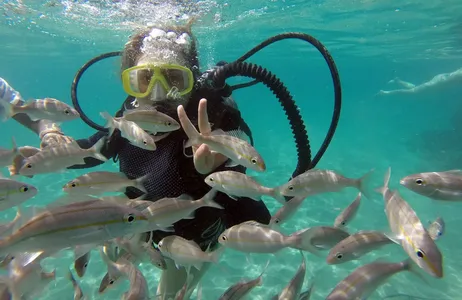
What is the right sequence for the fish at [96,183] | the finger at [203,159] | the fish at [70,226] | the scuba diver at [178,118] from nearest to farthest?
the fish at [70,226] < the fish at [96,183] < the finger at [203,159] < the scuba diver at [178,118]

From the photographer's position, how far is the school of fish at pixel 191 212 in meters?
1.64

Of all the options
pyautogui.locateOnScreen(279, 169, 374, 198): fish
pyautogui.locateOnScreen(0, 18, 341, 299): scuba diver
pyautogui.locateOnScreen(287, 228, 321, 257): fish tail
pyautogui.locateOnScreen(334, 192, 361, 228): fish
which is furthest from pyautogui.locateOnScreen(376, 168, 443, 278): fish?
pyautogui.locateOnScreen(0, 18, 341, 299): scuba diver

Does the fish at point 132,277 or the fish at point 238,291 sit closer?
the fish at point 132,277

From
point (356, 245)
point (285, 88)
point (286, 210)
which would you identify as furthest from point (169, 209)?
point (285, 88)

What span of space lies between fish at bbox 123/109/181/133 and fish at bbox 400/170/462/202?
2031mm

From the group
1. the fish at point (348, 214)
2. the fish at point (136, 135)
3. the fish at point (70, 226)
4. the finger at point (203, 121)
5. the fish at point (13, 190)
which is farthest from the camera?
the fish at point (348, 214)

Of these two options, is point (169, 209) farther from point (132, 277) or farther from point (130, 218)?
point (132, 277)

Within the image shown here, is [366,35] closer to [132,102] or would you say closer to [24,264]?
[132,102]

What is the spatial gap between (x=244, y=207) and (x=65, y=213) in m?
2.92

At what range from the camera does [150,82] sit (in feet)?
11.6

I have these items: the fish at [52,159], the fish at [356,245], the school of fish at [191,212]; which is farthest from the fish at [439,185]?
the fish at [52,159]

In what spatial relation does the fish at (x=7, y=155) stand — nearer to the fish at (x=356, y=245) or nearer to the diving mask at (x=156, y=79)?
the diving mask at (x=156, y=79)

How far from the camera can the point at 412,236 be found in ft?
5.88

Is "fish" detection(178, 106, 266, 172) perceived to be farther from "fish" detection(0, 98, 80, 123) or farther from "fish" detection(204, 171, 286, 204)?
"fish" detection(0, 98, 80, 123)
